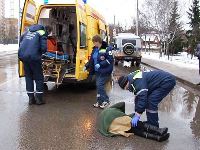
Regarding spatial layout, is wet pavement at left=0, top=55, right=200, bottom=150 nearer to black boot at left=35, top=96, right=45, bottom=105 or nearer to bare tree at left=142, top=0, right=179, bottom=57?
black boot at left=35, top=96, right=45, bottom=105

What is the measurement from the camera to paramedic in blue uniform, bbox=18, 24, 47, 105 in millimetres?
9836

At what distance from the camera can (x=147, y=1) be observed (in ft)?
175

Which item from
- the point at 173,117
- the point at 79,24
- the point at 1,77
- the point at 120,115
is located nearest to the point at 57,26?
the point at 79,24

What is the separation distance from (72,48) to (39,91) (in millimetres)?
4092

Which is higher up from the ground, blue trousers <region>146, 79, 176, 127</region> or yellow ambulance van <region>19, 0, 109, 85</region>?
yellow ambulance van <region>19, 0, 109, 85</region>

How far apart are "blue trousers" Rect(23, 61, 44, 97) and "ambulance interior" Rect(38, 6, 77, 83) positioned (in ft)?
4.38

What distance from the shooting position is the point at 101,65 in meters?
9.70

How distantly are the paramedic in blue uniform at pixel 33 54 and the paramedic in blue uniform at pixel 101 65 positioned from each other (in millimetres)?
1231

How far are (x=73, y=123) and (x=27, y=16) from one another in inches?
182

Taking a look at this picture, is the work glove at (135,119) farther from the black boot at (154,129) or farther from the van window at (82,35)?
the van window at (82,35)

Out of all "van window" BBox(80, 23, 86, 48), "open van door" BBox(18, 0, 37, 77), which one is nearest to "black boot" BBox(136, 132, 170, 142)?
"van window" BBox(80, 23, 86, 48)

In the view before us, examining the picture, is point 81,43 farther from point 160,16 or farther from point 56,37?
point 160,16

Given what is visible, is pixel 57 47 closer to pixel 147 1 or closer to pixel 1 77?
pixel 1 77

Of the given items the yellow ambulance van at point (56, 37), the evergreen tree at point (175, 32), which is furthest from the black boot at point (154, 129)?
the evergreen tree at point (175, 32)
